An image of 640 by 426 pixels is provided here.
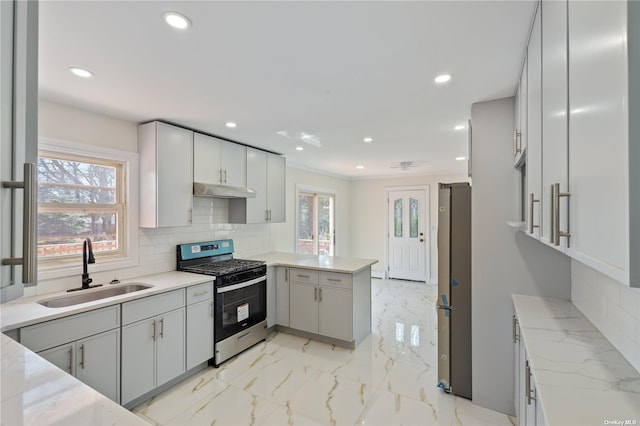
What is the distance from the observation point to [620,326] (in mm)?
1308

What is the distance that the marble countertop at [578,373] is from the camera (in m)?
0.93

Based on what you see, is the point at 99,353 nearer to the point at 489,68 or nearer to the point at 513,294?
the point at 513,294

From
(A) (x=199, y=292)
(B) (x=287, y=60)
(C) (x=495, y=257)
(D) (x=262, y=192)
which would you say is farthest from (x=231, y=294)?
(C) (x=495, y=257)

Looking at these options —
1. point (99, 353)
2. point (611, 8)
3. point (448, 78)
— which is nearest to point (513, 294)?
point (448, 78)

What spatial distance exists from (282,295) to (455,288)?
2.11 m

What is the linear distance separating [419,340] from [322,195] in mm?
3521

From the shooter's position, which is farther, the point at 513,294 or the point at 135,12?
the point at 513,294

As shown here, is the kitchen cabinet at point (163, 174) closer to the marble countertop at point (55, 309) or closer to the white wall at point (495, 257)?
the marble countertop at point (55, 309)

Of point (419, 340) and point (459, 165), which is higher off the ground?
point (459, 165)

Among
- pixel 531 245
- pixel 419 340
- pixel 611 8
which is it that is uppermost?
pixel 611 8

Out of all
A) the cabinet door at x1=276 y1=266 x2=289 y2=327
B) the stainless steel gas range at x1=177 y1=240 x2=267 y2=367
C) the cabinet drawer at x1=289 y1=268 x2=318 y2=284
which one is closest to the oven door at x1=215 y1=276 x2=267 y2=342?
the stainless steel gas range at x1=177 y1=240 x2=267 y2=367

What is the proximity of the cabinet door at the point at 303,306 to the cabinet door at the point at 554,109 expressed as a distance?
273 centimetres

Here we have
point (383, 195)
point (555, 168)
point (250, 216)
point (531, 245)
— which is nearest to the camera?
point (555, 168)

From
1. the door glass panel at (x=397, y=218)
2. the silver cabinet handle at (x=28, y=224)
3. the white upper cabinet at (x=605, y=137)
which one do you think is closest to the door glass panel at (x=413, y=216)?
the door glass panel at (x=397, y=218)
